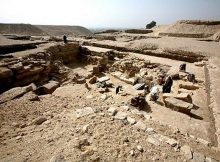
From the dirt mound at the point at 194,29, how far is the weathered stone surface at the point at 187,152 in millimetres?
16038

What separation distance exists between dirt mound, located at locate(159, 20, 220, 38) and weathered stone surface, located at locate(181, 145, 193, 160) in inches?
631

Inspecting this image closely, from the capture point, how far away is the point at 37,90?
575cm

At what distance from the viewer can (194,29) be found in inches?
739

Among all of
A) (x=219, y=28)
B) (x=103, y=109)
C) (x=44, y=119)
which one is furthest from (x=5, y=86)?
(x=219, y=28)

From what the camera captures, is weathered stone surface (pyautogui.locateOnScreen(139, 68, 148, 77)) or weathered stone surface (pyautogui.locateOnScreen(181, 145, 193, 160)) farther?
weathered stone surface (pyautogui.locateOnScreen(139, 68, 148, 77))

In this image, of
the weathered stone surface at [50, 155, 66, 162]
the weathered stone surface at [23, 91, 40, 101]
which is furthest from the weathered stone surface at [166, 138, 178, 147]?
the weathered stone surface at [23, 91, 40, 101]

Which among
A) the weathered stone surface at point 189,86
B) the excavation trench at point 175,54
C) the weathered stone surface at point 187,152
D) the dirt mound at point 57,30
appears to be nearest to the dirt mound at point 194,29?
the excavation trench at point 175,54

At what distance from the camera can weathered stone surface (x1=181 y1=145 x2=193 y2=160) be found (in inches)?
122

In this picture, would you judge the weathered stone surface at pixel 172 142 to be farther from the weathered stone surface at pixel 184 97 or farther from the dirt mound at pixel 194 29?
the dirt mound at pixel 194 29

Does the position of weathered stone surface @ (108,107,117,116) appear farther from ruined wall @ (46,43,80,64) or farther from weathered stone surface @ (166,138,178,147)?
ruined wall @ (46,43,80,64)

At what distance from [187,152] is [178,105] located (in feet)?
6.42

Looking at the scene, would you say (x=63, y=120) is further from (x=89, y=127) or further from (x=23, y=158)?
(x=23, y=158)

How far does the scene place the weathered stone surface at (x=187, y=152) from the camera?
3107 mm

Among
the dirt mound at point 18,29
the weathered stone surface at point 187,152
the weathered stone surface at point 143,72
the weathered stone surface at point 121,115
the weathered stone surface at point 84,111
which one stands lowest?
the weathered stone surface at point 187,152
